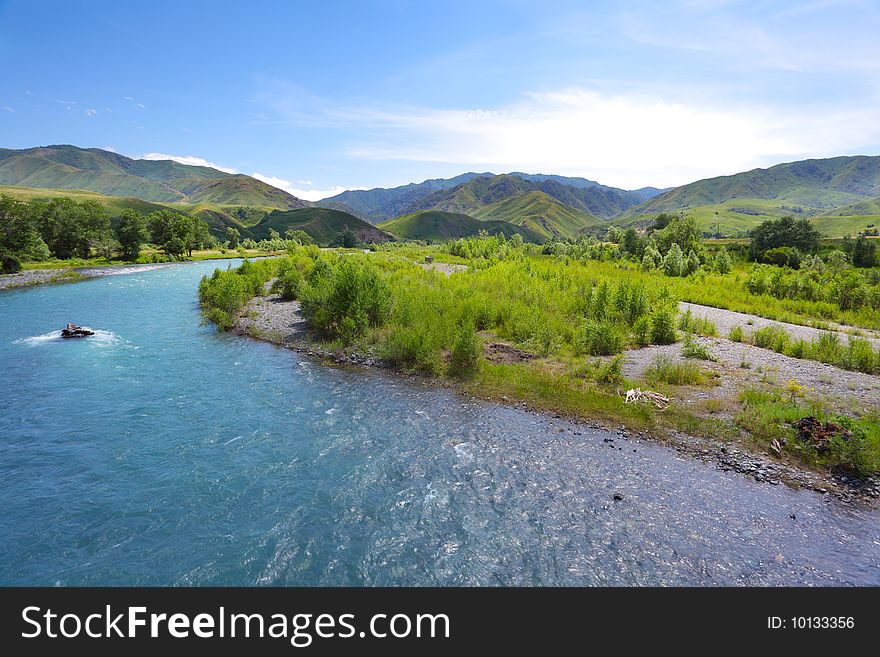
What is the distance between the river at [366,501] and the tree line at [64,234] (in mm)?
65805

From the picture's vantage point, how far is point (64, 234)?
75.4m

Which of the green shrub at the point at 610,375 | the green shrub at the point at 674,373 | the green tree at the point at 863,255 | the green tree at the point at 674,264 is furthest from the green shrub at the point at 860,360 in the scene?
the green tree at the point at 863,255

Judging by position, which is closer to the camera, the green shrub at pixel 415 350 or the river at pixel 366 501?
the river at pixel 366 501

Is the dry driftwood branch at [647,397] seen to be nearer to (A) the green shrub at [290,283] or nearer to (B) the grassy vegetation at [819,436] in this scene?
(B) the grassy vegetation at [819,436]

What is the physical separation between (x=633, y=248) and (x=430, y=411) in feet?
267

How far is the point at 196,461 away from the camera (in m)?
12.9

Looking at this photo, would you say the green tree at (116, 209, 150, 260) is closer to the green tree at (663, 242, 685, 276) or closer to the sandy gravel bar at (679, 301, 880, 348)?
the sandy gravel bar at (679, 301, 880, 348)

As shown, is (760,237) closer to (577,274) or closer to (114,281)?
(577,274)

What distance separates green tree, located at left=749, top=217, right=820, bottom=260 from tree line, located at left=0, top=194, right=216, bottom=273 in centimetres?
12920

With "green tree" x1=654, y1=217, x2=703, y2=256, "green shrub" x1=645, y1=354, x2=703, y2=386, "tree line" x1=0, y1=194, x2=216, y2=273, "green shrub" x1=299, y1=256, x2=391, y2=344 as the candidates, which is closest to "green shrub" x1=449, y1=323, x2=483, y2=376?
"green shrub" x1=299, y1=256, x2=391, y2=344

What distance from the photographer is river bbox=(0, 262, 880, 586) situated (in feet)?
29.2

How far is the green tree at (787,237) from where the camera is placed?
270 feet

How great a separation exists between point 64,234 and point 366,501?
98.2 metres
